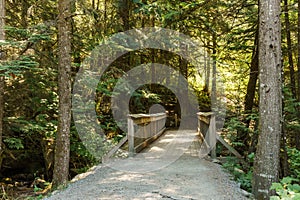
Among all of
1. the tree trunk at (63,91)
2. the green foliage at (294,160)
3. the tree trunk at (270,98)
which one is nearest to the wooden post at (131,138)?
the tree trunk at (63,91)

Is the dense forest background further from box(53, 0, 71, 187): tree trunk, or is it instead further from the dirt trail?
the dirt trail

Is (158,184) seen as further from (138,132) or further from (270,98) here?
(138,132)

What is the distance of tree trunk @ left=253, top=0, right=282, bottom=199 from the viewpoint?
137 inches

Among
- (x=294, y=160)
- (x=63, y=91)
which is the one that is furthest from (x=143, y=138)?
(x=294, y=160)

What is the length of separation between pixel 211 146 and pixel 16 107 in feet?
16.3

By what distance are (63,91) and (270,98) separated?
11.8ft

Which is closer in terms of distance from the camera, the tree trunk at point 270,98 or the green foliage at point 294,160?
the tree trunk at point 270,98

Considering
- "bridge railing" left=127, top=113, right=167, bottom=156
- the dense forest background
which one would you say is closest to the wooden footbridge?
"bridge railing" left=127, top=113, right=167, bottom=156

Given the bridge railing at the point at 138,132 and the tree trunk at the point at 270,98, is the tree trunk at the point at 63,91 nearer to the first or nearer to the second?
the bridge railing at the point at 138,132

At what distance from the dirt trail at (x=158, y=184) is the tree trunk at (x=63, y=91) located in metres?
0.54

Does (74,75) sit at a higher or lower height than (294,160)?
higher

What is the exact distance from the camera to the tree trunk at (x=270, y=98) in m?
3.47

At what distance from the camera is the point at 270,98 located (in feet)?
11.5

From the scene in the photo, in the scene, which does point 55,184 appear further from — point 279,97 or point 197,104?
point 197,104
